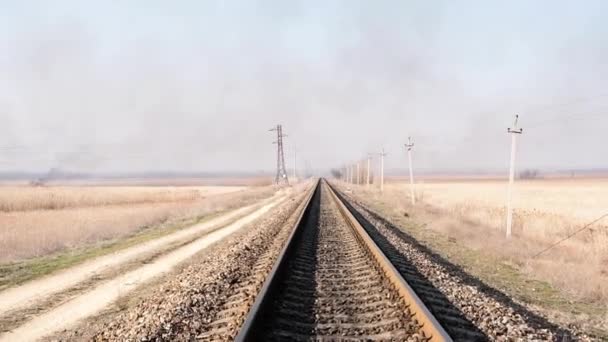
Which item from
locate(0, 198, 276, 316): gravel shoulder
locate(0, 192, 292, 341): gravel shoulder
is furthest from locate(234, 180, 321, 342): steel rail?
locate(0, 198, 276, 316): gravel shoulder

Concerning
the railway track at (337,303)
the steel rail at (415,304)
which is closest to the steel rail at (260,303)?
the railway track at (337,303)

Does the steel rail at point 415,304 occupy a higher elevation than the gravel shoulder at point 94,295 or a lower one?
higher

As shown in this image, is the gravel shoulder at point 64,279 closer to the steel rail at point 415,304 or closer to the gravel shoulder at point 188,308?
the gravel shoulder at point 188,308

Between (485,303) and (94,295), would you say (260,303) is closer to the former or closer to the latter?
(485,303)

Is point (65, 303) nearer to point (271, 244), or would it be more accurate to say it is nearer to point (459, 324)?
point (271, 244)

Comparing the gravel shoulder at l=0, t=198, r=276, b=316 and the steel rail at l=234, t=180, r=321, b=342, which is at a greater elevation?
the steel rail at l=234, t=180, r=321, b=342

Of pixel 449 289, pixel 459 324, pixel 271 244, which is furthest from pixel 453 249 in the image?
pixel 459 324

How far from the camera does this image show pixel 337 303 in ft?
21.7

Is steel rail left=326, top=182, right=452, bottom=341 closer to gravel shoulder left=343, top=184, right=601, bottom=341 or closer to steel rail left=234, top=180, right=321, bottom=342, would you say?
gravel shoulder left=343, top=184, right=601, bottom=341

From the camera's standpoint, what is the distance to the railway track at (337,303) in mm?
5156

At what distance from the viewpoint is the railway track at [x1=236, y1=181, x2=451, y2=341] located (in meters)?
5.16

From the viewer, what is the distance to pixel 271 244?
1330 centimetres

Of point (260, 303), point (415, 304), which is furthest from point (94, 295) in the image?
point (415, 304)

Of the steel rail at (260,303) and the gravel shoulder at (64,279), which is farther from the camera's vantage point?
the gravel shoulder at (64,279)
